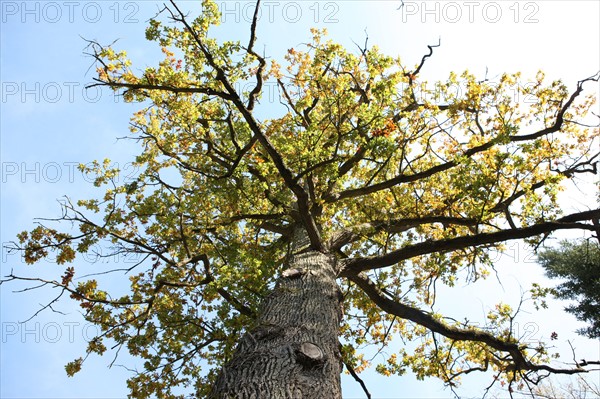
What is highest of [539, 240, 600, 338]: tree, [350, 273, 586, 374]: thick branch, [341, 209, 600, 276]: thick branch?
[539, 240, 600, 338]: tree

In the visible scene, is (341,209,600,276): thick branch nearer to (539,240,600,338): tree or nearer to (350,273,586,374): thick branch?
(350,273,586,374): thick branch

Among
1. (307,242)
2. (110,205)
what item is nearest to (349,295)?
(307,242)

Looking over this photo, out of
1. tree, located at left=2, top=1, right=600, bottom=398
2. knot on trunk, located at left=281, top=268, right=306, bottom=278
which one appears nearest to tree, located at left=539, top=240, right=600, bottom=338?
tree, located at left=2, top=1, right=600, bottom=398

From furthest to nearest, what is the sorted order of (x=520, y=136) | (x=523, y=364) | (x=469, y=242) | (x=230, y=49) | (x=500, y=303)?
(x=520, y=136) < (x=500, y=303) < (x=523, y=364) < (x=469, y=242) < (x=230, y=49)

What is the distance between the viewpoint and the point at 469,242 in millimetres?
6117

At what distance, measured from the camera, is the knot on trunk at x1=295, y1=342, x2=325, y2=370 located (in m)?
3.52

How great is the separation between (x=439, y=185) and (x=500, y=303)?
248cm

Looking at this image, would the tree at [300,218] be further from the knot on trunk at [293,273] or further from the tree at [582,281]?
the tree at [582,281]

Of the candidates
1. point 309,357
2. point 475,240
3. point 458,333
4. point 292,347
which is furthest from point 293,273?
point 458,333

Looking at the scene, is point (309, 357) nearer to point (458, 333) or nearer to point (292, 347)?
point (292, 347)

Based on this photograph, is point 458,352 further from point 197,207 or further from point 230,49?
point 230,49

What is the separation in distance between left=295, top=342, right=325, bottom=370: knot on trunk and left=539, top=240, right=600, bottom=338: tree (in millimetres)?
12867

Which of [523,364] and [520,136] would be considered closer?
[523,364]

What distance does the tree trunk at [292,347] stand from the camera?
10.3 feet
